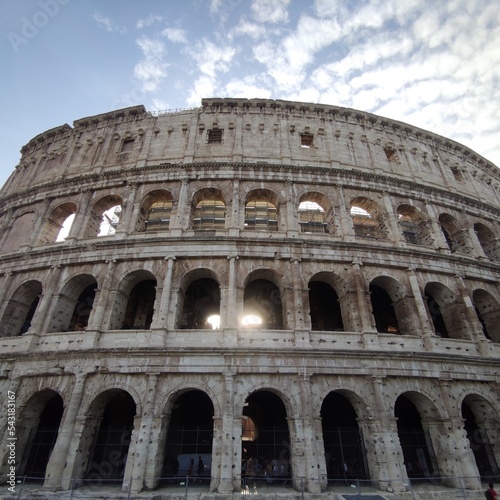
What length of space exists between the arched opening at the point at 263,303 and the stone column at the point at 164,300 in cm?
383

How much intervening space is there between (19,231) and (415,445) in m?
20.6

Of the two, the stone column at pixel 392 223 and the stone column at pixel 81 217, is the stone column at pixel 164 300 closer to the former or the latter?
the stone column at pixel 81 217

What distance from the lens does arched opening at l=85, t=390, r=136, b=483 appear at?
1056 cm

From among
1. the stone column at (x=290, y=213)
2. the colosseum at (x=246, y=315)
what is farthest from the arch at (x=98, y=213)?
the stone column at (x=290, y=213)

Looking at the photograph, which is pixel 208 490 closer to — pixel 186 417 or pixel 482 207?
pixel 186 417

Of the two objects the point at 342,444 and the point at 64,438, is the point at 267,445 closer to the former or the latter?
the point at 342,444

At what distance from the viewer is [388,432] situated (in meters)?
10.2

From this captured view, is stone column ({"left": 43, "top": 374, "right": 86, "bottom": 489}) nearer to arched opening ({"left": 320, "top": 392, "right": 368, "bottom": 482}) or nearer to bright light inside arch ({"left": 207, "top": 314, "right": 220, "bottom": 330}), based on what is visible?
bright light inside arch ({"left": 207, "top": 314, "right": 220, "bottom": 330})

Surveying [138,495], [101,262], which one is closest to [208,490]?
[138,495]

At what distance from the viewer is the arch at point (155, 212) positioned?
15.0m

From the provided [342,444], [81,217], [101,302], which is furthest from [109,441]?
[81,217]

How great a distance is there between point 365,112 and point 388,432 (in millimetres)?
16970

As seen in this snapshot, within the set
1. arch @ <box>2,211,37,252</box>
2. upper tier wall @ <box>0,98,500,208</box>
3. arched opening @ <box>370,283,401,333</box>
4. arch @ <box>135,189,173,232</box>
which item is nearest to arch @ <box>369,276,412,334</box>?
arched opening @ <box>370,283,401,333</box>

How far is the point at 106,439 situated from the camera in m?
11.3
